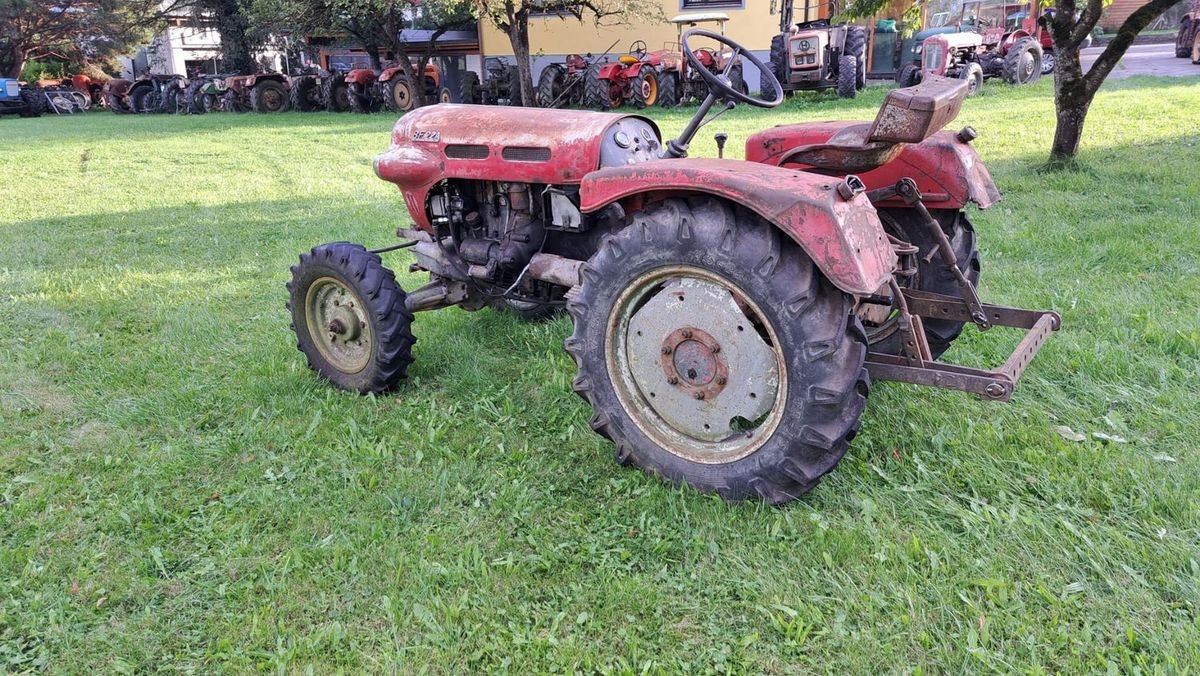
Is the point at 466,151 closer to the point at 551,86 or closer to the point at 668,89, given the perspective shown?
the point at 668,89

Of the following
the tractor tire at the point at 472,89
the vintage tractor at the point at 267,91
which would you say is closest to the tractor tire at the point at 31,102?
the vintage tractor at the point at 267,91

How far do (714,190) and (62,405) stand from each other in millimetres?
3344

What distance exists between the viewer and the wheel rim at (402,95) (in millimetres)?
22062

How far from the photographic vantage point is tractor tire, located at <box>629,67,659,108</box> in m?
17.9

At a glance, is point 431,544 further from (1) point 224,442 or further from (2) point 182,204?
(2) point 182,204

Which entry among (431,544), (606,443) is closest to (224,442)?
(431,544)

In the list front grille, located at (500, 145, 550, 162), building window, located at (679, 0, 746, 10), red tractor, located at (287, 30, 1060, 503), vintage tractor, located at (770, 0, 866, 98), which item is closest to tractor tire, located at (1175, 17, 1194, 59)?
vintage tractor, located at (770, 0, 866, 98)

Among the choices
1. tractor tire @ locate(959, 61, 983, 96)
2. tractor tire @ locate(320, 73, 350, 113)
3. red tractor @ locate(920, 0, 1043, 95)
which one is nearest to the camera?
tractor tire @ locate(959, 61, 983, 96)

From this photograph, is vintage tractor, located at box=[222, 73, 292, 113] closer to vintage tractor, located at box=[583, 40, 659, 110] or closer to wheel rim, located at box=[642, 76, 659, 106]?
vintage tractor, located at box=[583, 40, 659, 110]

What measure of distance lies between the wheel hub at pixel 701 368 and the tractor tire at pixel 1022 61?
17.1 metres

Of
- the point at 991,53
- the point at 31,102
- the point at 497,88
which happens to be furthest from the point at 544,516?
the point at 31,102

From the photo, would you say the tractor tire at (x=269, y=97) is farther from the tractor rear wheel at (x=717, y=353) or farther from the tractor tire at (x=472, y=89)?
the tractor rear wheel at (x=717, y=353)

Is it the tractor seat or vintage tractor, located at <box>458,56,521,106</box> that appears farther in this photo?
vintage tractor, located at <box>458,56,521,106</box>

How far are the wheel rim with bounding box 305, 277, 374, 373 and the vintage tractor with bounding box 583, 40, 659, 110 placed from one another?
1509cm
